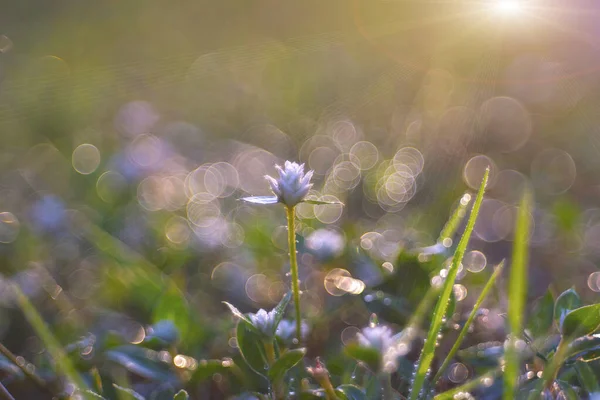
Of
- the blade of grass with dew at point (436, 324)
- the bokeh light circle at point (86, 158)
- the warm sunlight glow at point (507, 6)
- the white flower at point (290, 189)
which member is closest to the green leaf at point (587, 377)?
the blade of grass with dew at point (436, 324)

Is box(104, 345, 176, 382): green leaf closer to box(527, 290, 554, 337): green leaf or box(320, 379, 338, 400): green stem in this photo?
box(320, 379, 338, 400): green stem

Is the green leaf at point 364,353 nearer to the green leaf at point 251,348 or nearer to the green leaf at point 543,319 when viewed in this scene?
the green leaf at point 251,348

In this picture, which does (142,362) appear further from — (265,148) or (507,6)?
(507,6)

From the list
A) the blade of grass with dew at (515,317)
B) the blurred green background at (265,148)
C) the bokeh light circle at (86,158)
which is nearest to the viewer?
the blade of grass with dew at (515,317)

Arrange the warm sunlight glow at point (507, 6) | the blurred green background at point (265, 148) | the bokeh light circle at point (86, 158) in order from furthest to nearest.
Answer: the warm sunlight glow at point (507, 6), the bokeh light circle at point (86, 158), the blurred green background at point (265, 148)

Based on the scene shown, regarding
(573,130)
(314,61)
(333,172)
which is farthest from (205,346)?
(314,61)

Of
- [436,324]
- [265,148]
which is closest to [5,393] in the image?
[436,324]
